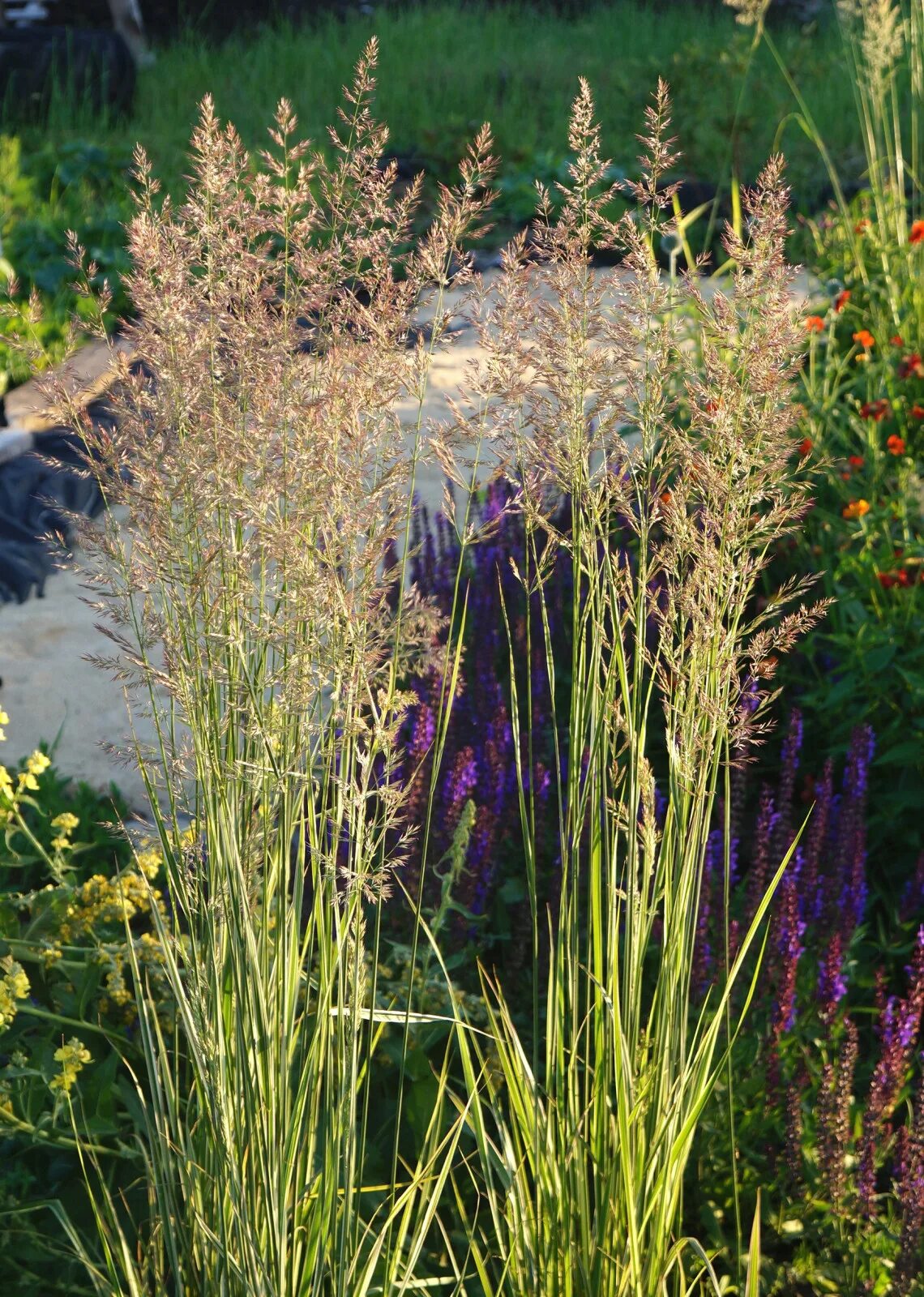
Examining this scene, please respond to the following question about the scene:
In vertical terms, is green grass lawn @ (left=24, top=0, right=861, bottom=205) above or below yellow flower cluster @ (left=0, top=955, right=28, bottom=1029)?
above

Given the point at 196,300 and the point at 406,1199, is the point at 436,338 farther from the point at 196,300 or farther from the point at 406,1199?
the point at 406,1199

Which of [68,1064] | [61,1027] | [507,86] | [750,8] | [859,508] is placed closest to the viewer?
[68,1064]

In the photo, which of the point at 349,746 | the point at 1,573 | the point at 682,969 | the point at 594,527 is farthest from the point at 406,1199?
the point at 1,573

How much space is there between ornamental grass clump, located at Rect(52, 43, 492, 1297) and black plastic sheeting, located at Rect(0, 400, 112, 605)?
276cm

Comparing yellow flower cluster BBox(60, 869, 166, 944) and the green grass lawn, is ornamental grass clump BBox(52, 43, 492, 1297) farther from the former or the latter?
the green grass lawn

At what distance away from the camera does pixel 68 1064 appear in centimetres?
165

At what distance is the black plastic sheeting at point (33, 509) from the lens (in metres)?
4.14

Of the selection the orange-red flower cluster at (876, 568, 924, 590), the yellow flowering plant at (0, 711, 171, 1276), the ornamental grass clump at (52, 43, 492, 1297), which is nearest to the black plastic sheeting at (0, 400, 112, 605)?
the yellow flowering plant at (0, 711, 171, 1276)

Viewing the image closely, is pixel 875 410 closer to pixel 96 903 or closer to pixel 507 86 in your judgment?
pixel 96 903

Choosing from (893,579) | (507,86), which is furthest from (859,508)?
(507,86)

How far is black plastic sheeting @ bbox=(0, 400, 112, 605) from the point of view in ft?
13.6

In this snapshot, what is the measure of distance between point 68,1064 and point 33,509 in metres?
3.20

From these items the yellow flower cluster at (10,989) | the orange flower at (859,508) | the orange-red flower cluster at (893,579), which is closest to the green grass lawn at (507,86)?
the orange flower at (859,508)

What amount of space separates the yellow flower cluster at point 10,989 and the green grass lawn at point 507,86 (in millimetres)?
6297
